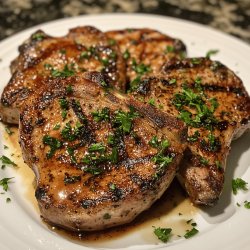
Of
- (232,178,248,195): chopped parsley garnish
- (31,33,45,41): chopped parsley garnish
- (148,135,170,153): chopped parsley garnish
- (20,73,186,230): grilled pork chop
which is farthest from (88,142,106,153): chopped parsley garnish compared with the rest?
(31,33,45,41): chopped parsley garnish

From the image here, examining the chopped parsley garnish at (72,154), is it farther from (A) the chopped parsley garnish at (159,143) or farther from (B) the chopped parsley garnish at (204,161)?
(B) the chopped parsley garnish at (204,161)

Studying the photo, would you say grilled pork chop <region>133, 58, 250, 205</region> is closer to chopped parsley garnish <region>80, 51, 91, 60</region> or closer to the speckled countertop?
chopped parsley garnish <region>80, 51, 91, 60</region>

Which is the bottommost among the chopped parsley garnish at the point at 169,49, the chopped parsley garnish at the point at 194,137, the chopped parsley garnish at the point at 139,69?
the chopped parsley garnish at the point at 139,69

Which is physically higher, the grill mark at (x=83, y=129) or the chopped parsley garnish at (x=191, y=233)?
the grill mark at (x=83, y=129)

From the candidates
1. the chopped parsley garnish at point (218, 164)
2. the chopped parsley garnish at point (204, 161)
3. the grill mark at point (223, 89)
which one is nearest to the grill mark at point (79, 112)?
the chopped parsley garnish at point (204, 161)

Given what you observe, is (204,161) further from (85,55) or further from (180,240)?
(85,55)

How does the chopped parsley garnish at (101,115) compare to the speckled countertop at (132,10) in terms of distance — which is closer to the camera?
the chopped parsley garnish at (101,115)

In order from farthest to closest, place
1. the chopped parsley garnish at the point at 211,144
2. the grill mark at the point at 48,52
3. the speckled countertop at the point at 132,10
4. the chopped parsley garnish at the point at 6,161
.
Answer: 1. the speckled countertop at the point at 132,10
2. the grill mark at the point at 48,52
3. the chopped parsley garnish at the point at 6,161
4. the chopped parsley garnish at the point at 211,144
